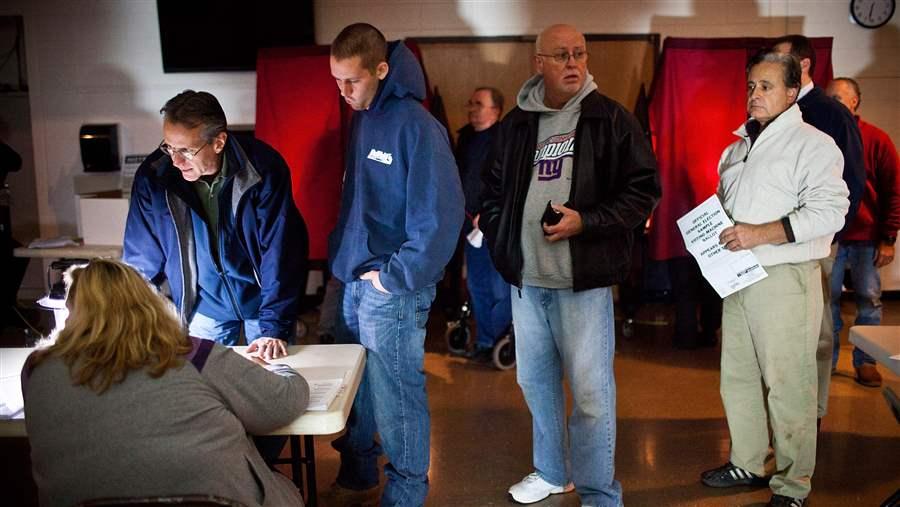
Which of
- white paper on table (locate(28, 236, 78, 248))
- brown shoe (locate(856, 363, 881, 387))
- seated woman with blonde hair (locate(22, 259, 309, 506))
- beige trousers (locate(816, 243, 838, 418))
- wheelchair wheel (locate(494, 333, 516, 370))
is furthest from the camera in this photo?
white paper on table (locate(28, 236, 78, 248))

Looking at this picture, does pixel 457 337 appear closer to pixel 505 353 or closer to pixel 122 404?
pixel 505 353

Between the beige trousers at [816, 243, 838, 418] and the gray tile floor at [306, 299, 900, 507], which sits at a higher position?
the beige trousers at [816, 243, 838, 418]

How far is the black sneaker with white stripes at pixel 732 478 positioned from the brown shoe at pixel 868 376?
4.78 feet

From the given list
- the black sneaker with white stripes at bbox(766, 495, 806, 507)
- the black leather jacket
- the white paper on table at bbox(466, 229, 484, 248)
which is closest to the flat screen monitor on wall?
the white paper on table at bbox(466, 229, 484, 248)

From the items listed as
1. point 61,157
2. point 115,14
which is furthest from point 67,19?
point 61,157

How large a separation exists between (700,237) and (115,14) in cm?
467

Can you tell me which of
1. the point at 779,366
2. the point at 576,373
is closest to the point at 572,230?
the point at 576,373

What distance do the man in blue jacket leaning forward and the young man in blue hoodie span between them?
0.19 m

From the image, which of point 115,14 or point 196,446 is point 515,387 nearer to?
point 196,446

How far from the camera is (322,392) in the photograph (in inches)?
74.4

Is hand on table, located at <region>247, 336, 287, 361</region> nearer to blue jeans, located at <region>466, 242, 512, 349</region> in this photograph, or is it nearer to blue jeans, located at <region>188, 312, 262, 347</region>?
blue jeans, located at <region>188, 312, 262, 347</region>

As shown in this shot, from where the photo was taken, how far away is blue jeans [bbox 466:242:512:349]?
14.3ft

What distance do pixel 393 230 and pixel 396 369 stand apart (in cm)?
42

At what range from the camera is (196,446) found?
1466mm
